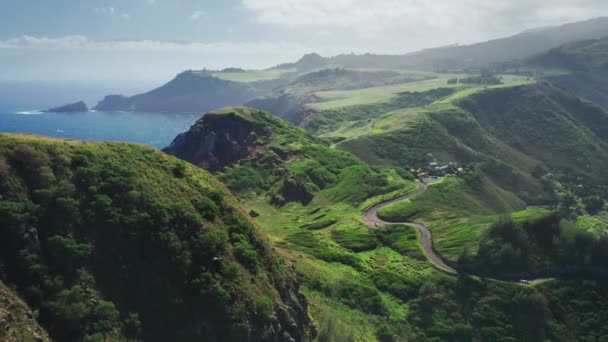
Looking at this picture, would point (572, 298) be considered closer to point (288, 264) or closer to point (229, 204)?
point (288, 264)

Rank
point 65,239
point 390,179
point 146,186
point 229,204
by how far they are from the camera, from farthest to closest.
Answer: point 390,179, point 229,204, point 146,186, point 65,239

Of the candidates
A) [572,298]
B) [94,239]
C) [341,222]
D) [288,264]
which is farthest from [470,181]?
[94,239]

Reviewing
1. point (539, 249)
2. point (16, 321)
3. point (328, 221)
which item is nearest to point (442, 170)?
point (328, 221)

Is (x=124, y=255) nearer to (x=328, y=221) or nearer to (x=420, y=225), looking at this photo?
(x=328, y=221)

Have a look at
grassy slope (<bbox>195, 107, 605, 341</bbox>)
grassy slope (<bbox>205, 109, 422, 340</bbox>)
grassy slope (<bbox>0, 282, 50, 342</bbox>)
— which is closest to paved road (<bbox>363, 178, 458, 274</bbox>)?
grassy slope (<bbox>195, 107, 605, 341</bbox>)

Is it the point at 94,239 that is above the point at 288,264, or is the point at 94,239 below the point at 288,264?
above

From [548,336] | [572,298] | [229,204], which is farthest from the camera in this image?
[572,298]

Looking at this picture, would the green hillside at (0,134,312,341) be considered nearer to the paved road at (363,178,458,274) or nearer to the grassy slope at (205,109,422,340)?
the grassy slope at (205,109,422,340)
